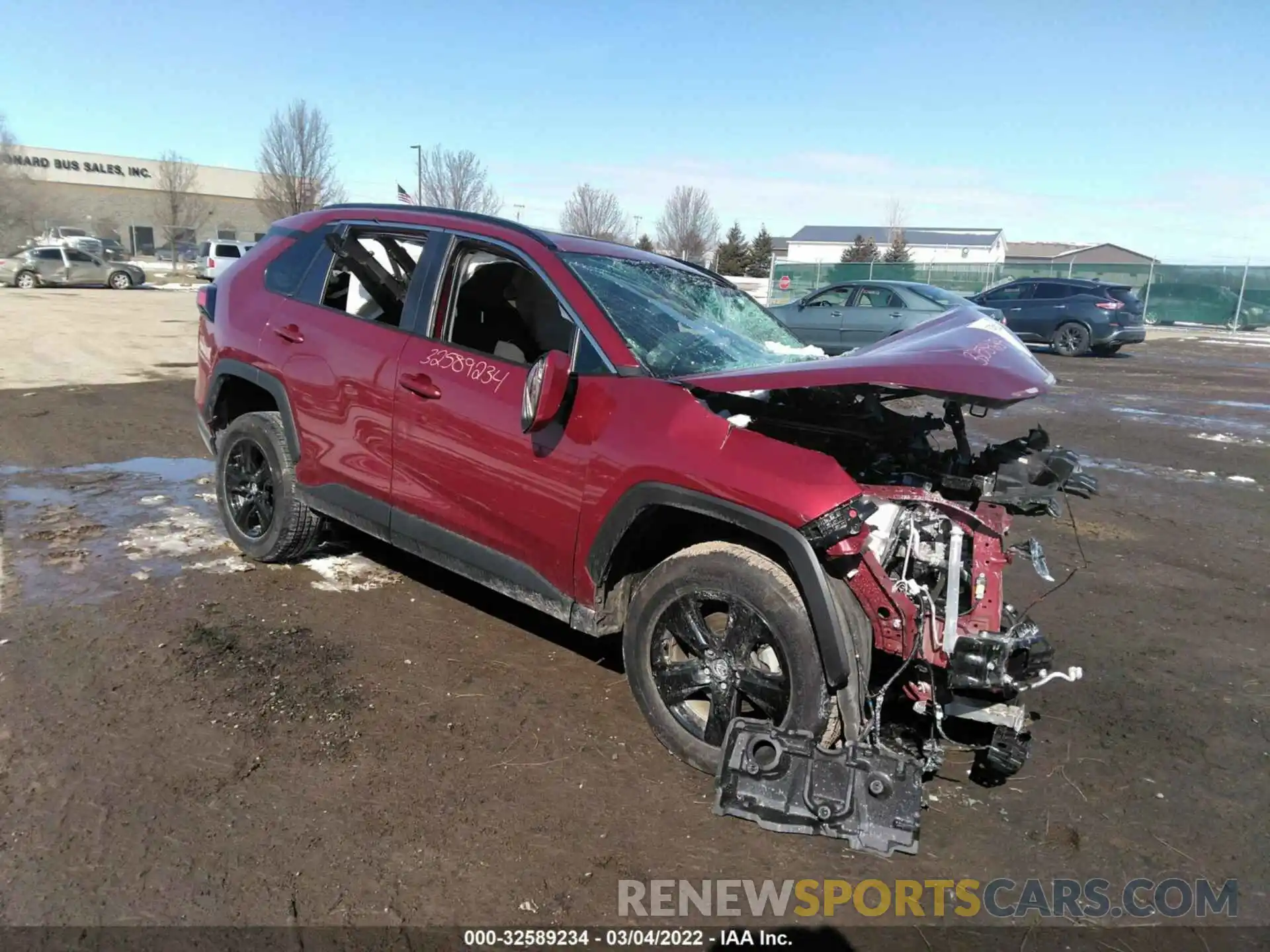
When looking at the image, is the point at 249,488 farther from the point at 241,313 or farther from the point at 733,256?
the point at 733,256

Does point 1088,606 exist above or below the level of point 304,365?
below

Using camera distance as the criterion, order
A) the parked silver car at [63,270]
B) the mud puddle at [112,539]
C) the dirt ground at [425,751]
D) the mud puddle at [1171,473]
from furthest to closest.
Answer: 1. the parked silver car at [63,270]
2. the mud puddle at [1171,473]
3. the mud puddle at [112,539]
4. the dirt ground at [425,751]

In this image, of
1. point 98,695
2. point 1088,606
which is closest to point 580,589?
point 98,695

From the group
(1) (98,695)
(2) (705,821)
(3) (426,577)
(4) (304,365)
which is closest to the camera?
(2) (705,821)

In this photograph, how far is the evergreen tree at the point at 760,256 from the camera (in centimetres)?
5612

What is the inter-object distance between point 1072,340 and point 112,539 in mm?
19303

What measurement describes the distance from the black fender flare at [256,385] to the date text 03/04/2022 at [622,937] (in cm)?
280

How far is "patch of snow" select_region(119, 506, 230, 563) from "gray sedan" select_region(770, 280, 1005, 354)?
11.0 meters

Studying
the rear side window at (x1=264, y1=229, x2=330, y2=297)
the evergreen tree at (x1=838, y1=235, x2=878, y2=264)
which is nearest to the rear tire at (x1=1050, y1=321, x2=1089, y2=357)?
the rear side window at (x1=264, y1=229, x2=330, y2=297)

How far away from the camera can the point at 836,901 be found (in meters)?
2.54

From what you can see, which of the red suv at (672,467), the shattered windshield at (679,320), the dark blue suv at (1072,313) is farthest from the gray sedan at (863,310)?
the red suv at (672,467)

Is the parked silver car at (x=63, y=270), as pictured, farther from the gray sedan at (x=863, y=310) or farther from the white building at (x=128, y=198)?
the white building at (x=128, y=198)

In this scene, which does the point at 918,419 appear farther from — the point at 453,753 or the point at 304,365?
the point at 304,365

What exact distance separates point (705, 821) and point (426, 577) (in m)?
2.53
